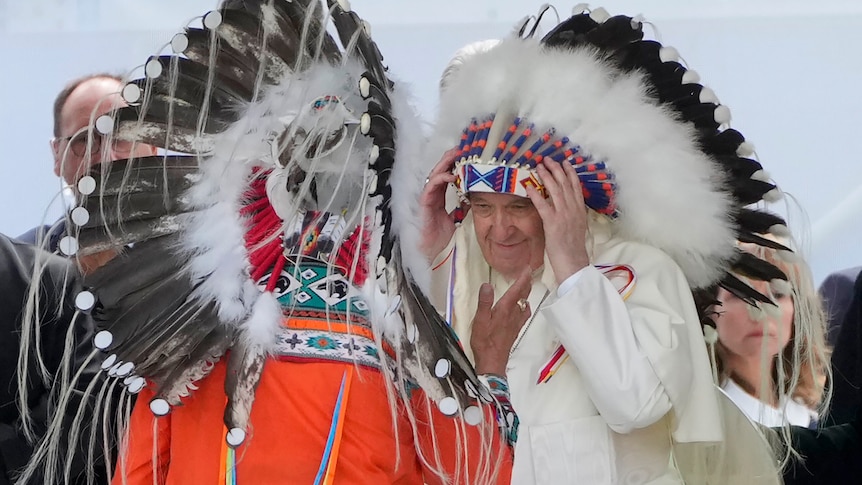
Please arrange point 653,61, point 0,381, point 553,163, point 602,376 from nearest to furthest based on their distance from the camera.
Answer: point 602,376
point 553,163
point 653,61
point 0,381

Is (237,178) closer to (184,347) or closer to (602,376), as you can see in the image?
(184,347)

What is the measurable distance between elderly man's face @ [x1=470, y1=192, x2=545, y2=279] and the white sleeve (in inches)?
7.7

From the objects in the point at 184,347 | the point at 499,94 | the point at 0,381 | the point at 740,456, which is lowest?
the point at 0,381

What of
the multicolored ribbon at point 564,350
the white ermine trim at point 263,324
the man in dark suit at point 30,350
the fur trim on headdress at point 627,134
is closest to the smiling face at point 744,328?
the fur trim on headdress at point 627,134

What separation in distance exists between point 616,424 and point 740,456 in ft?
1.58

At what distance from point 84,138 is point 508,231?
85 cm

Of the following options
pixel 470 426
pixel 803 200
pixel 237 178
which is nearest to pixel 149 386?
pixel 237 178

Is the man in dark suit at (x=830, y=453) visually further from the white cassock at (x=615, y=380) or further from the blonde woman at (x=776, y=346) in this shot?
the white cassock at (x=615, y=380)

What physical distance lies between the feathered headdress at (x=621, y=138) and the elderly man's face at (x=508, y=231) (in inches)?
2.9

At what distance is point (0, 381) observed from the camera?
7.03ft

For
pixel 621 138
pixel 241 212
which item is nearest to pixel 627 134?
pixel 621 138

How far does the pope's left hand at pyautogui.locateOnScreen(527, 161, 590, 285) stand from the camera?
1.75 meters

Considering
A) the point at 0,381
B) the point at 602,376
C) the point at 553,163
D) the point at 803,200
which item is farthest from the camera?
the point at 803,200

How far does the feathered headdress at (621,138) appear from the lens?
5.79 feet
